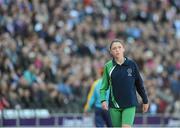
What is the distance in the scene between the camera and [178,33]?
29.8 meters

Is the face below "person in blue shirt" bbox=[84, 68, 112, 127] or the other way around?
the other way around

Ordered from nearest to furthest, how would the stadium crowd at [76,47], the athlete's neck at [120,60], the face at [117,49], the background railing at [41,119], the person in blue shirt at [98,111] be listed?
1. the face at [117,49]
2. the athlete's neck at [120,60]
3. the person in blue shirt at [98,111]
4. the background railing at [41,119]
5. the stadium crowd at [76,47]

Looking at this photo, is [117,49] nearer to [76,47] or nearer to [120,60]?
[120,60]

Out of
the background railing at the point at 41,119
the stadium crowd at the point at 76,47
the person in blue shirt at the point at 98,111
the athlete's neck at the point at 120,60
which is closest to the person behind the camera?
the athlete's neck at the point at 120,60

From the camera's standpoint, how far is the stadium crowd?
24.0 meters

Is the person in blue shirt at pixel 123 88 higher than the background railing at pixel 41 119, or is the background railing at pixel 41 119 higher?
the person in blue shirt at pixel 123 88

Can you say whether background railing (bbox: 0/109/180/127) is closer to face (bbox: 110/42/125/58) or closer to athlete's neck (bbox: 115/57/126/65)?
athlete's neck (bbox: 115/57/126/65)

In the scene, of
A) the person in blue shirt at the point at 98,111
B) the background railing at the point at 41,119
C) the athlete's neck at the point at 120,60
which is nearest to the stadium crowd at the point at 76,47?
the background railing at the point at 41,119

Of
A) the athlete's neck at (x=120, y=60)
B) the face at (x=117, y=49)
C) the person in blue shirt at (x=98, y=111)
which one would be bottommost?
the person in blue shirt at (x=98, y=111)

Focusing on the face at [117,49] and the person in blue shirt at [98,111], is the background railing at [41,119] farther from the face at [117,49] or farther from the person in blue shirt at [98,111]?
the face at [117,49]

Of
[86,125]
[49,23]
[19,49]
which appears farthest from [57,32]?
[86,125]

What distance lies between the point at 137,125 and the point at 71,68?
287 cm

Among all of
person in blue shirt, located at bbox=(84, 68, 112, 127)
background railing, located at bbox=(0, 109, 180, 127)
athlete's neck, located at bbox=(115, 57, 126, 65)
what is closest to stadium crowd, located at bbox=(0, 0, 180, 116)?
background railing, located at bbox=(0, 109, 180, 127)

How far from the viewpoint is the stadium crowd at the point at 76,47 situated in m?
24.0
